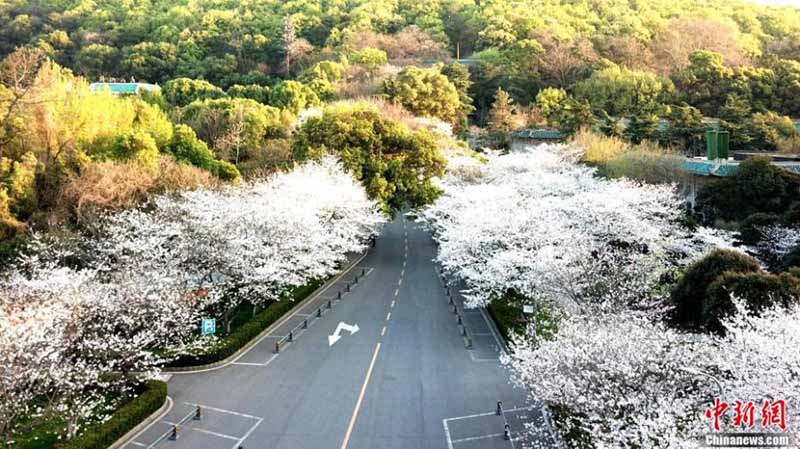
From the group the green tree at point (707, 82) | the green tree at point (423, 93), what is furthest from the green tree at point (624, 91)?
the green tree at point (423, 93)

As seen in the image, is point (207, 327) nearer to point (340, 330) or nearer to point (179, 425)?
point (340, 330)

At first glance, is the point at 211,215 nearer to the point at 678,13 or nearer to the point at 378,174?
the point at 378,174

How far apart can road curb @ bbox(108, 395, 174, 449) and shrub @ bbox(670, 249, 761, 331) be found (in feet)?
46.2

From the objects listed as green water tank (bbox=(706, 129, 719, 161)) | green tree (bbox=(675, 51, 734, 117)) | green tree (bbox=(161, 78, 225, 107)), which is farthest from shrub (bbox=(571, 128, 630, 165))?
green tree (bbox=(161, 78, 225, 107))

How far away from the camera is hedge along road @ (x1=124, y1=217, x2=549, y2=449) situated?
14.8m

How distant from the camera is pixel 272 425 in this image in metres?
15.5

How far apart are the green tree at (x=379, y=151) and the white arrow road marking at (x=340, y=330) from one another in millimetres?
13757

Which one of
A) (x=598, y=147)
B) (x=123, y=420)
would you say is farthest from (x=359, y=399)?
(x=598, y=147)

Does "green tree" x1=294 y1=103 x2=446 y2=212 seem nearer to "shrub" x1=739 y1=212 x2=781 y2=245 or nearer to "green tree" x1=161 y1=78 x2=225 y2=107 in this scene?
"shrub" x1=739 y1=212 x2=781 y2=245

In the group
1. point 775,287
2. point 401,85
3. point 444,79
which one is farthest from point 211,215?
point 444,79

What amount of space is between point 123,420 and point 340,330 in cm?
1047

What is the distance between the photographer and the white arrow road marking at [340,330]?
22.9 metres

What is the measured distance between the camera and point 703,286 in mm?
16266

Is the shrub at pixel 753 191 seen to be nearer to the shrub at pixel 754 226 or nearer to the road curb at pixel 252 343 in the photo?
the shrub at pixel 754 226
